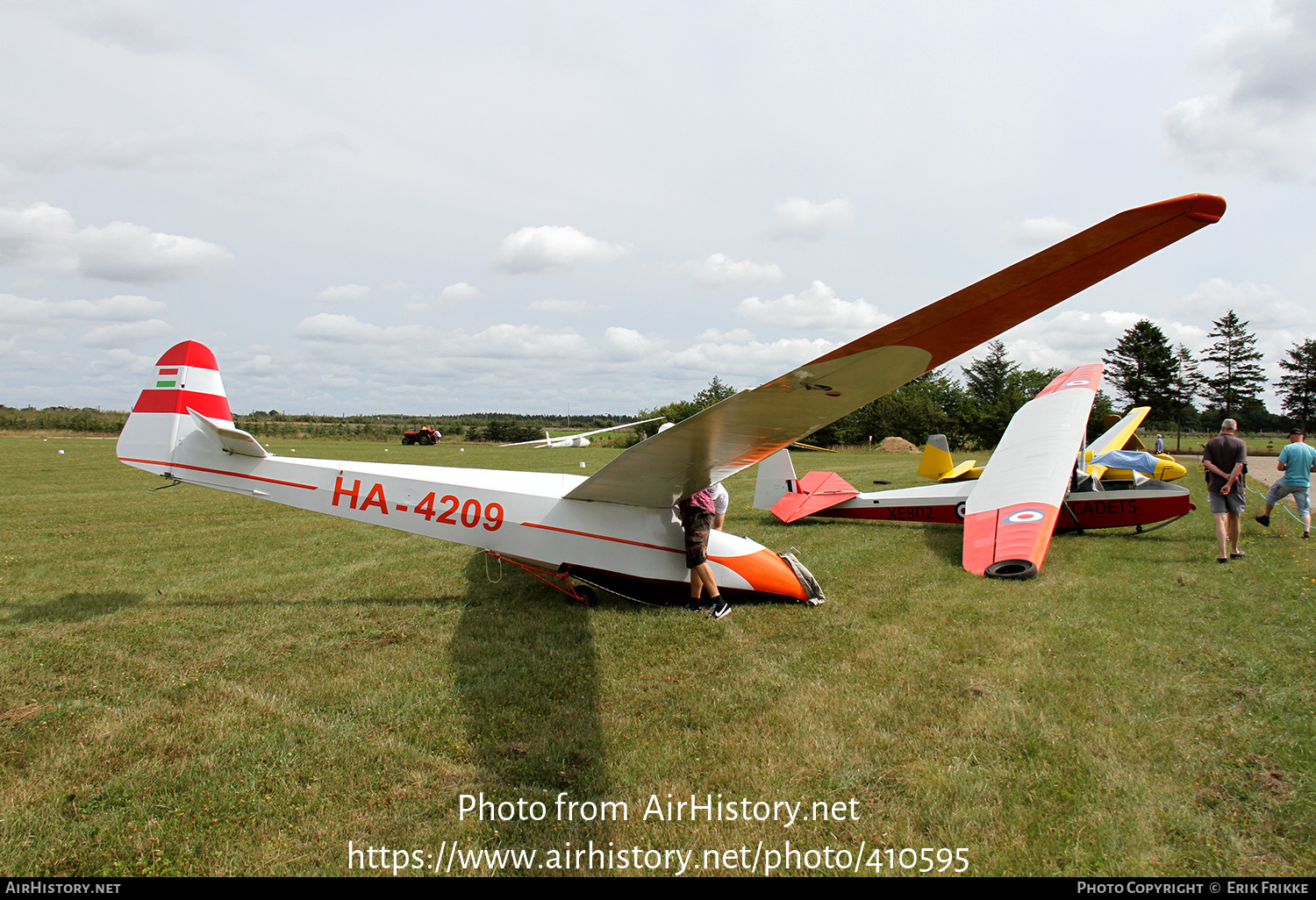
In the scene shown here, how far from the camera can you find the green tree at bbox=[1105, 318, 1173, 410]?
143 feet

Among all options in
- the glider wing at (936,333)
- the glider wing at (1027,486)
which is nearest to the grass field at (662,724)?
the glider wing at (1027,486)

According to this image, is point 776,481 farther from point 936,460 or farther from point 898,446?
point 898,446

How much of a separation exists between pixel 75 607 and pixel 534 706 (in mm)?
5150

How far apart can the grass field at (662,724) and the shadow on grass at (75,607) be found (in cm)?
4

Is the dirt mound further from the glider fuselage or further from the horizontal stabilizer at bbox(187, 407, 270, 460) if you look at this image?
the horizontal stabilizer at bbox(187, 407, 270, 460)

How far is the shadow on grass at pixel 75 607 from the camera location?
5296 mm

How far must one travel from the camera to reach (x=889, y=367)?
274cm

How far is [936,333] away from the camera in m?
2.47

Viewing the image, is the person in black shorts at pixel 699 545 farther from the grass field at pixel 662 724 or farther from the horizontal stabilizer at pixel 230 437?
the horizontal stabilizer at pixel 230 437

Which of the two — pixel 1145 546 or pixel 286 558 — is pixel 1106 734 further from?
pixel 286 558

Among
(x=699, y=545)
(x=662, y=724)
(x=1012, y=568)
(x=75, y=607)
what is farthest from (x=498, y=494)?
(x=1012, y=568)

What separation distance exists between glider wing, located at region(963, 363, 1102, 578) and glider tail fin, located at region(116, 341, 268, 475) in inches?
297

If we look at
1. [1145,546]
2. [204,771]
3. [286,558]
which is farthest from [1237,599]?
[286,558]

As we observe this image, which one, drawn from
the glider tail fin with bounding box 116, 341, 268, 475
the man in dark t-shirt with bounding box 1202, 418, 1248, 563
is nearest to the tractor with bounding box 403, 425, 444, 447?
the glider tail fin with bounding box 116, 341, 268, 475
